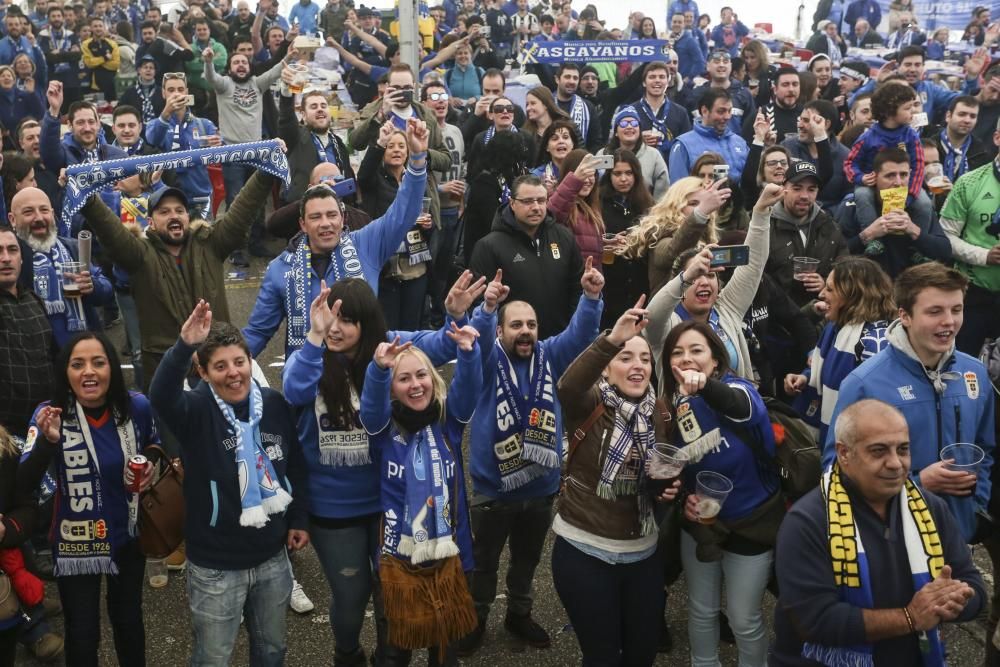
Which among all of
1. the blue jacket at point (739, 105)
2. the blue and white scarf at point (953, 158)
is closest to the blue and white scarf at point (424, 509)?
the blue and white scarf at point (953, 158)

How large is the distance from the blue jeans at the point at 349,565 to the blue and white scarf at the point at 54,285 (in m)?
2.26

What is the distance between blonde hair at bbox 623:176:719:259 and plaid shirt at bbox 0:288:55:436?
3.42 meters

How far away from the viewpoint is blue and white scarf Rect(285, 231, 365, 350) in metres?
5.20

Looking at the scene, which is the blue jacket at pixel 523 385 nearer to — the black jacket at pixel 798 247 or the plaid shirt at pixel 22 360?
the black jacket at pixel 798 247

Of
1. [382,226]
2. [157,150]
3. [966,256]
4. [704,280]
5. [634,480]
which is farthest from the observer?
[157,150]

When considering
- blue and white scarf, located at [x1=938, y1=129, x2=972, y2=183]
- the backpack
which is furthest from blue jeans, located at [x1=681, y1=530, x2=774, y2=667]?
blue and white scarf, located at [x1=938, y1=129, x2=972, y2=183]

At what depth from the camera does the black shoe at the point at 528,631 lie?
476cm

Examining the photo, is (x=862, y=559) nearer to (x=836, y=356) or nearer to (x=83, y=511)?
(x=836, y=356)

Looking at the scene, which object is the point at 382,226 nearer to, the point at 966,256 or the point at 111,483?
the point at 111,483

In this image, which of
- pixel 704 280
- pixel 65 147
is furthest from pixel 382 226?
pixel 65 147

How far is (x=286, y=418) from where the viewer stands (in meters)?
4.02

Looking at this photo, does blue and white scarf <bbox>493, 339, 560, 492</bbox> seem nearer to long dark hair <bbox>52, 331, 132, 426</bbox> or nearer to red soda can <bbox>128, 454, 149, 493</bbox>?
red soda can <bbox>128, 454, 149, 493</bbox>

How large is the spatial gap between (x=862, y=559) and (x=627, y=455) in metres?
1.10

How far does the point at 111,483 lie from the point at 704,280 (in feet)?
9.67
